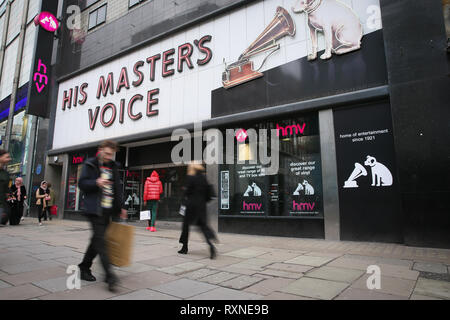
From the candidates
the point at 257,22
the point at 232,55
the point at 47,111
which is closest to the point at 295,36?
the point at 257,22

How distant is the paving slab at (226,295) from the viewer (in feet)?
9.99

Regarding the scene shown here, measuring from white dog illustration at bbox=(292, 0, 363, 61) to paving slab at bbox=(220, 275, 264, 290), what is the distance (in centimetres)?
650

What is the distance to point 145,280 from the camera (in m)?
3.69

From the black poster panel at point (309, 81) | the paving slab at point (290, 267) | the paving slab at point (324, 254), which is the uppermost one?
the black poster panel at point (309, 81)

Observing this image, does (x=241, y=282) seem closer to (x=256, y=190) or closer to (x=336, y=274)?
(x=336, y=274)

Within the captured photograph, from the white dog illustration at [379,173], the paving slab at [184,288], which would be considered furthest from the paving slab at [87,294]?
the white dog illustration at [379,173]

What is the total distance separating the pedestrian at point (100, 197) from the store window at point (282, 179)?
5.58 m

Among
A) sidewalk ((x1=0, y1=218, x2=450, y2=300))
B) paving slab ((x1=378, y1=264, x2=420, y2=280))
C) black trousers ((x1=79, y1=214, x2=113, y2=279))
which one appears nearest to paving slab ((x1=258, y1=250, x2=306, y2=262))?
sidewalk ((x1=0, y1=218, x2=450, y2=300))

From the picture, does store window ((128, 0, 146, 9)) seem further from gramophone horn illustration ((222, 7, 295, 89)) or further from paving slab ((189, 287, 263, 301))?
paving slab ((189, 287, 263, 301))

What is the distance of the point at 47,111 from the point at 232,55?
1264 cm

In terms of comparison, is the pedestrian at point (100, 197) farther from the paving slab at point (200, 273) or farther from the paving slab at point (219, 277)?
the paving slab at point (219, 277)

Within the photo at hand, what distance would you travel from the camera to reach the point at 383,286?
3.45 metres

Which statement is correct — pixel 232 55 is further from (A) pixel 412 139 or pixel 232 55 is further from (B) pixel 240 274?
(B) pixel 240 274

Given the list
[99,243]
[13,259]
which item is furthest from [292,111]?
[13,259]
